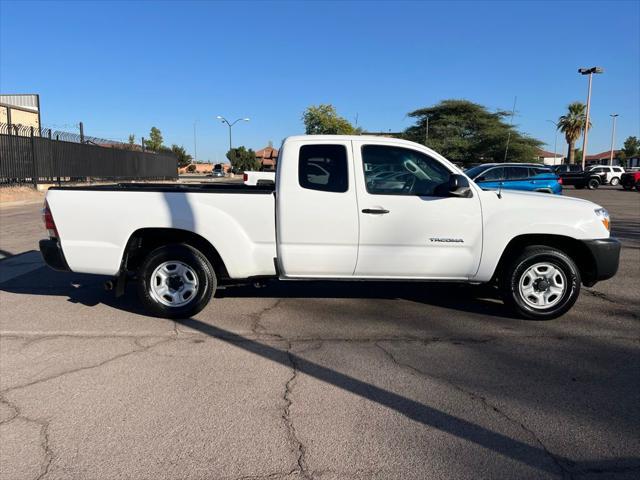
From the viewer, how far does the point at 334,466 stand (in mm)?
2828

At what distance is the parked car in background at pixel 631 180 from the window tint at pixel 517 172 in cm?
2045

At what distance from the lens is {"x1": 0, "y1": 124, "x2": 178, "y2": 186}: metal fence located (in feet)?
68.7

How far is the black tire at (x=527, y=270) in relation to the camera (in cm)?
525

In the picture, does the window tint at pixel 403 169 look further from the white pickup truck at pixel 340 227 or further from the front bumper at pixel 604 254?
the front bumper at pixel 604 254

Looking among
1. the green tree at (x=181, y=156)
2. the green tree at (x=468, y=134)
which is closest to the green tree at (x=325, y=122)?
the green tree at (x=468, y=134)

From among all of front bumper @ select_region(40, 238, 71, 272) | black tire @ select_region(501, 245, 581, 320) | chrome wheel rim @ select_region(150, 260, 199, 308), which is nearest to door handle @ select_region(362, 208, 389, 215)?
black tire @ select_region(501, 245, 581, 320)

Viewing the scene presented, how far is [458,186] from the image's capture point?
5035mm


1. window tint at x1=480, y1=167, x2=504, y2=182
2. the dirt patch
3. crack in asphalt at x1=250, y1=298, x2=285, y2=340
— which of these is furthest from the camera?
the dirt patch

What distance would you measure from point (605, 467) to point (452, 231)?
107 inches

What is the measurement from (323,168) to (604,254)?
10.1ft

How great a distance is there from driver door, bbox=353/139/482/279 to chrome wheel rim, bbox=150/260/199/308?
178 centimetres

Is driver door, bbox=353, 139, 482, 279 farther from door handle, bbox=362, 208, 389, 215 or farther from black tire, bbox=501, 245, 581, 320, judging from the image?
black tire, bbox=501, 245, 581, 320

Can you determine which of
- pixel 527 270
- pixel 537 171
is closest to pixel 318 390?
pixel 527 270

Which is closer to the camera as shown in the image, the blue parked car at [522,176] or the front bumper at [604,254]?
the front bumper at [604,254]
